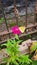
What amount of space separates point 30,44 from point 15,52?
41 centimetres

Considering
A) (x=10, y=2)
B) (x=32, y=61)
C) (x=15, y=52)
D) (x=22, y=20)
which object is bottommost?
(x=32, y=61)

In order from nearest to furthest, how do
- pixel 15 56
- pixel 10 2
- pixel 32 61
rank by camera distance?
pixel 15 56 < pixel 32 61 < pixel 10 2

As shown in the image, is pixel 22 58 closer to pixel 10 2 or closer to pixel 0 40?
pixel 0 40

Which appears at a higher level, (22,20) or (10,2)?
(10,2)

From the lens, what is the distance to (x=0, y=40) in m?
3.68

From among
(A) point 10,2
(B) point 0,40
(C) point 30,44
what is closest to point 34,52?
(C) point 30,44

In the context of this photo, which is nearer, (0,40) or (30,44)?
(30,44)

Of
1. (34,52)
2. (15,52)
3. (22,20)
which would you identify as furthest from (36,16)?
(15,52)

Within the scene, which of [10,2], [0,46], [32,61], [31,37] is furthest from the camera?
[10,2]

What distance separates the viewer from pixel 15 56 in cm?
306

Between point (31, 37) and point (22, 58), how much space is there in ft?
2.82

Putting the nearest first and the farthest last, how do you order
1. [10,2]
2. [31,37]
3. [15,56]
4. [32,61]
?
1. [15,56]
2. [32,61]
3. [31,37]
4. [10,2]

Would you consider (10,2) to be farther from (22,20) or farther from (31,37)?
(31,37)

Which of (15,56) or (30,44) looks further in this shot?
(30,44)
